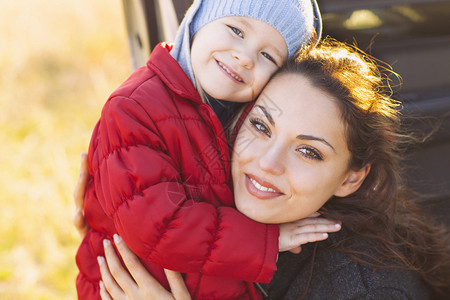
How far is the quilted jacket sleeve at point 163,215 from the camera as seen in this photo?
134cm

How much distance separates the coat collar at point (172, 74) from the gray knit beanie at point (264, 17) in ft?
0.30

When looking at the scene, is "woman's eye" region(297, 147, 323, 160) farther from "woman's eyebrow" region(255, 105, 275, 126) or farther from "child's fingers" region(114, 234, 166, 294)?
"child's fingers" region(114, 234, 166, 294)

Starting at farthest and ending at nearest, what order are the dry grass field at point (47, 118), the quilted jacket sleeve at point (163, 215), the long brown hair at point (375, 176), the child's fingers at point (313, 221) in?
the dry grass field at point (47, 118) → the child's fingers at point (313, 221) → the long brown hair at point (375, 176) → the quilted jacket sleeve at point (163, 215)

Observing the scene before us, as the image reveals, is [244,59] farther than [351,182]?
No

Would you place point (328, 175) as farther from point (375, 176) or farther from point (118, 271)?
point (118, 271)

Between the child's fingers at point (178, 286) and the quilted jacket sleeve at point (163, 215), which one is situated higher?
the quilted jacket sleeve at point (163, 215)

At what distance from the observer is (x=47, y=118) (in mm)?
4543

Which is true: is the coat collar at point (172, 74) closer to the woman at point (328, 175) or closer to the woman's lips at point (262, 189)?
the woman at point (328, 175)

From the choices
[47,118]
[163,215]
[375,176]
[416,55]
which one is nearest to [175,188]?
[163,215]

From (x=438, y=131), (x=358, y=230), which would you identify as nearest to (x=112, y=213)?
(x=358, y=230)

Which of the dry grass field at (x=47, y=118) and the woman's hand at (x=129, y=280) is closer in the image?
the woman's hand at (x=129, y=280)

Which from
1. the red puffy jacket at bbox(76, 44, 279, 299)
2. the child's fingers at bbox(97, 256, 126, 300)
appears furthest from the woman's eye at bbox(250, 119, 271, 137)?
the child's fingers at bbox(97, 256, 126, 300)

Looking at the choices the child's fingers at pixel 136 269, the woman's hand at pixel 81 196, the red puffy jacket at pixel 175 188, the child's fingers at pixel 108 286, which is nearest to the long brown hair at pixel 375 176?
the red puffy jacket at pixel 175 188

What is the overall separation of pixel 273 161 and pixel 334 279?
0.49 m
